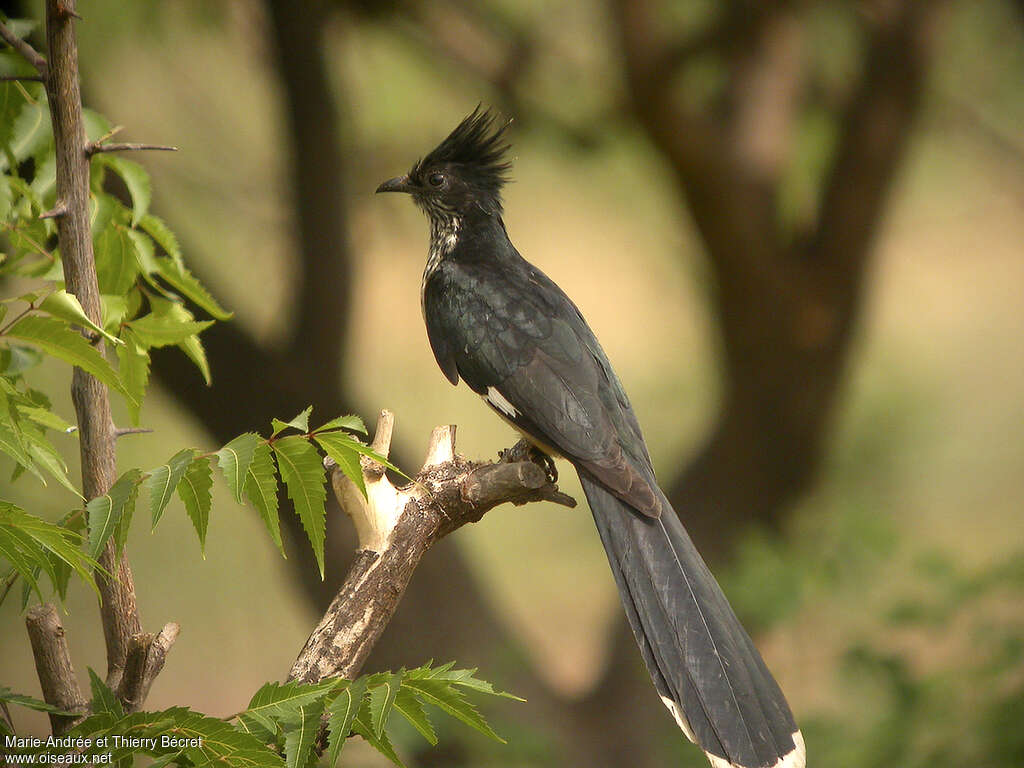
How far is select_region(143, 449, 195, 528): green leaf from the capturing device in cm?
105

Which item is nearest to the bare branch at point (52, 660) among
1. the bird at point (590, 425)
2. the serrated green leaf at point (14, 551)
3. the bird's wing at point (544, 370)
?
the serrated green leaf at point (14, 551)

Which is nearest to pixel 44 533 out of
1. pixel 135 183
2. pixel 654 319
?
pixel 135 183

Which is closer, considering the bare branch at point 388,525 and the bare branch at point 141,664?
the bare branch at point 141,664

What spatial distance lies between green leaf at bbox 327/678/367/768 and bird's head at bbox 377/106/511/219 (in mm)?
1486

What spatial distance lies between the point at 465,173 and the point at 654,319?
3.90m

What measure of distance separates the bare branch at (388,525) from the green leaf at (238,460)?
0.32 m

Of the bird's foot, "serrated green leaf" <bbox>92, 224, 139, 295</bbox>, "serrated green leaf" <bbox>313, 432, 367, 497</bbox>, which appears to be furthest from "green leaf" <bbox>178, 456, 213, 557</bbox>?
the bird's foot

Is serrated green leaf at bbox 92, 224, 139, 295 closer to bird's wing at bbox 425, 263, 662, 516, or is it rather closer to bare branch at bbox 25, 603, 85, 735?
bare branch at bbox 25, 603, 85, 735

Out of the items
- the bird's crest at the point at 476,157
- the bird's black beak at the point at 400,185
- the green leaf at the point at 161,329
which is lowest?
the green leaf at the point at 161,329

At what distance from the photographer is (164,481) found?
1082 mm

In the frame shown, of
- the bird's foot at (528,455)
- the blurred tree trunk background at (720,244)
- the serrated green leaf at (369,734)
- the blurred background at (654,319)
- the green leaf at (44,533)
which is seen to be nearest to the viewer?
the green leaf at (44,533)

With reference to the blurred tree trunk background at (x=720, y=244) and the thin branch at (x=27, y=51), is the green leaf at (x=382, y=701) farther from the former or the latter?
the blurred tree trunk background at (x=720, y=244)

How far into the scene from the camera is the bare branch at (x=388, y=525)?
1.39m

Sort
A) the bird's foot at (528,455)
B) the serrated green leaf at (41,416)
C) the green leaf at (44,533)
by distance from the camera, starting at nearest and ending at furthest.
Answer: the green leaf at (44,533) < the serrated green leaf at (41,416) < the bird's foot at (528,455)
